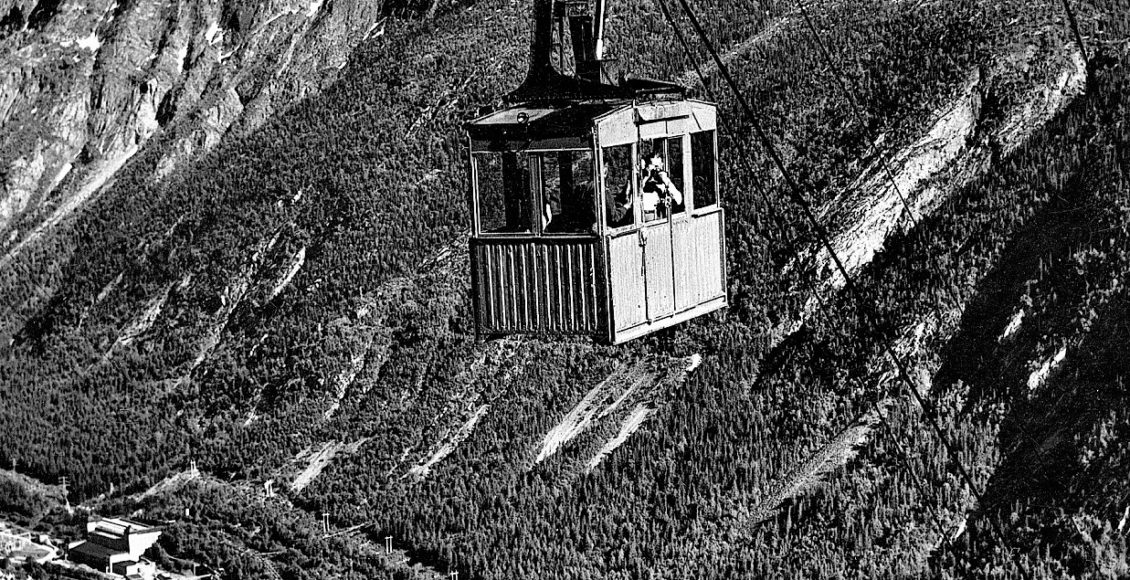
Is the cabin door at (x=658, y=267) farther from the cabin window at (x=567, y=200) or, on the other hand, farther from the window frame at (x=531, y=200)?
the window frame at (x=531, y=200)

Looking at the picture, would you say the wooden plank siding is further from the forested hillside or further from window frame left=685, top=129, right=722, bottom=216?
the forested hillside

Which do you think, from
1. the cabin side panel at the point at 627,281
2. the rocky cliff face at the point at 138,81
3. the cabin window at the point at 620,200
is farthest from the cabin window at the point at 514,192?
the rocky cliff face at the point at 138,81

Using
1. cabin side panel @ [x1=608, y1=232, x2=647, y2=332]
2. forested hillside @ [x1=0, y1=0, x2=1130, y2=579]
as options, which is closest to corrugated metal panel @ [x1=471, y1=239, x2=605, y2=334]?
cabin side panel @ [x1=608, y1=232, x2=647, y2=332]

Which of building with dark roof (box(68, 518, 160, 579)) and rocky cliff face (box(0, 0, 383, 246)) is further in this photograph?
rocky cliff face (box(0, 0, 383, 246))

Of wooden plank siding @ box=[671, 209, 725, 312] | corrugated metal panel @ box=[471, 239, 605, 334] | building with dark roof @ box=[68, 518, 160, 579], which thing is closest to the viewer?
corrugated metal panel @ box=[471, 239, 605, 334]

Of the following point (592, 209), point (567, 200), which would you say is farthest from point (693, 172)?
point (592, 209)

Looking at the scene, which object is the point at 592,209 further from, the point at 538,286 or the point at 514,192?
the point at 514,192
